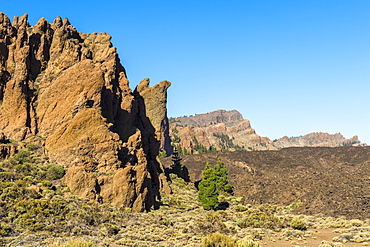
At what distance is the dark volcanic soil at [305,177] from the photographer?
5009 cm

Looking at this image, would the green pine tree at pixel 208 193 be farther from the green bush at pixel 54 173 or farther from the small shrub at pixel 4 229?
the small shrub at pixel 4 229

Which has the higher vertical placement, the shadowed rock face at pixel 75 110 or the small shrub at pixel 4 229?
the shadowed rock face at pixel 75 110

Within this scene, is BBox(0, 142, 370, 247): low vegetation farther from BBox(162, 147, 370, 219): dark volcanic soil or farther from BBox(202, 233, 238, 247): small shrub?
BBox(162, 147, 370, 219): dark volcanic soil

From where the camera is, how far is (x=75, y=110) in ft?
136

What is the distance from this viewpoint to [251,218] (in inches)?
1469

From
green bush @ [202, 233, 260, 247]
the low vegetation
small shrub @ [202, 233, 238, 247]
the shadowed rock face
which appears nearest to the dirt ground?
the low vegetation

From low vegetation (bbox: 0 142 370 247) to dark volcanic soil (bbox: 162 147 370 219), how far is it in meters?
9.82

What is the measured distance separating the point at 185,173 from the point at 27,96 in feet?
145

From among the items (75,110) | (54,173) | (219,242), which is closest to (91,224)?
(54,173)

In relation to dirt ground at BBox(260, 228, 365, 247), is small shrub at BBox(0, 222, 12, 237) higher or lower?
higher

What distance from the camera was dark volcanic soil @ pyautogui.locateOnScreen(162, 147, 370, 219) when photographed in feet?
164

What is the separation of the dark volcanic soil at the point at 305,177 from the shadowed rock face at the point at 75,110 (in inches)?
1021

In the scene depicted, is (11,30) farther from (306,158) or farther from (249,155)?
(306,158)

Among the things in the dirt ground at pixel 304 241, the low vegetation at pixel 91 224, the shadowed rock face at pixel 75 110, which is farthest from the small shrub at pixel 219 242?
the shadowed rock face at pixel 75 110
